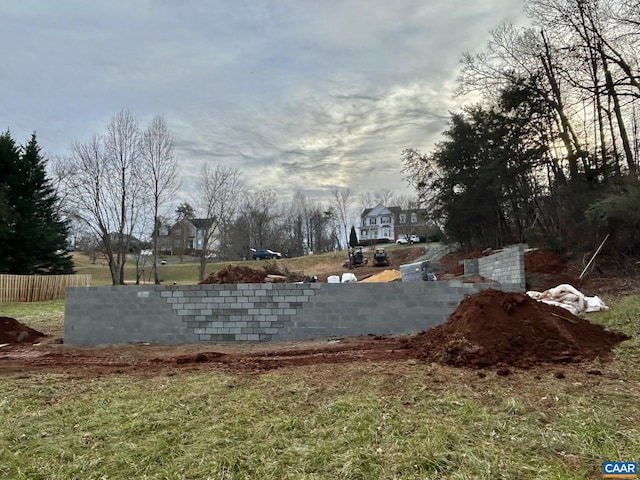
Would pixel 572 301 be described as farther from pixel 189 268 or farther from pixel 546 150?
pixel 189 268

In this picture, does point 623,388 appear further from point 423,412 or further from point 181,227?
point 181,227

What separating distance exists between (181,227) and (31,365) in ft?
165

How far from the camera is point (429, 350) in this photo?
17.2 ft

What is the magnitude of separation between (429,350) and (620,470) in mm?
2949

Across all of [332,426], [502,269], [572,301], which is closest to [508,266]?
[502,269]

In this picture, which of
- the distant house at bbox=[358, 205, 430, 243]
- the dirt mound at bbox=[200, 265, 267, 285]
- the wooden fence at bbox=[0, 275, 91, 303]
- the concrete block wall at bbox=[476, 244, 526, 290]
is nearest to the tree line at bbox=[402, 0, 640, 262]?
the concrete block wall at bbox=[476, 244, 526, 290]

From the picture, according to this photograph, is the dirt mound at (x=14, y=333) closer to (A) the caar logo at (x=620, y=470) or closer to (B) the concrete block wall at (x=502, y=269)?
(A) the caar logo at (x=620, y=470)

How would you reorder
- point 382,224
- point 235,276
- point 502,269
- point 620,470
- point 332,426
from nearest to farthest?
point 620,470 < point 332,426 < point 235,276 < point 502,269 < point 382,224

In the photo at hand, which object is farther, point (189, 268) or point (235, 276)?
point (189, 268)

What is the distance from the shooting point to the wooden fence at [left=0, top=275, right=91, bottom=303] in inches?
697

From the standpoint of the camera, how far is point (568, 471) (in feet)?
7.53

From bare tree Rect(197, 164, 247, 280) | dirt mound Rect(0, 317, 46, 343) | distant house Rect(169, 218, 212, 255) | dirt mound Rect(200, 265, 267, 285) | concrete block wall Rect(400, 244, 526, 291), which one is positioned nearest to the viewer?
dirt mound Rect(0, 317, 46, 343)

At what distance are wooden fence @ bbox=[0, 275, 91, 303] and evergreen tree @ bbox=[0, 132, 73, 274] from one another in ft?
9.19

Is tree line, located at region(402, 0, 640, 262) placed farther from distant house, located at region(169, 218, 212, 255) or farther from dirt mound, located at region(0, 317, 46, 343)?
distant house, located at region(169, 218, 212, 255)
